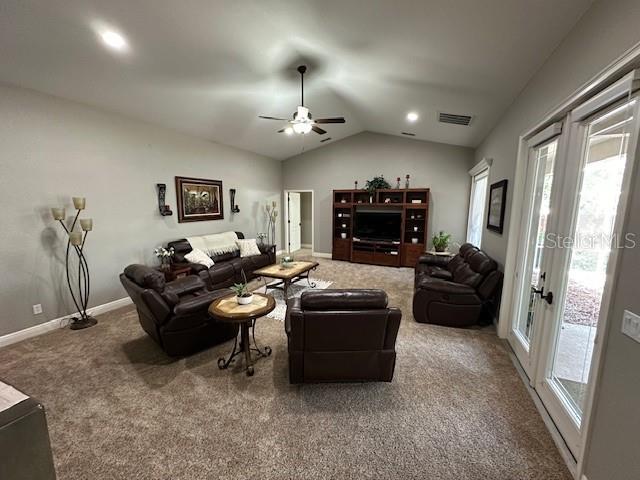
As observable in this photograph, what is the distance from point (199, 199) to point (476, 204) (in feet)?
19.5

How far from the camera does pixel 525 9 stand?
6.15 feet

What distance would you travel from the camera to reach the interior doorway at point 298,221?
8305 mm

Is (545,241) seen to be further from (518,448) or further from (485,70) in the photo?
(485,70)

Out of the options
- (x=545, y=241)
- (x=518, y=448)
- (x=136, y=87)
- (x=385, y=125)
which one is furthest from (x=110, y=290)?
(x=385, y=125)

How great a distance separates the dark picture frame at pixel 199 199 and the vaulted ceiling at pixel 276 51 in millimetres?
1190

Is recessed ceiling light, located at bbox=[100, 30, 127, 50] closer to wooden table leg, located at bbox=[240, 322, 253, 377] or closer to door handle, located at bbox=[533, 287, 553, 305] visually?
wooden table leg, located at bbox=[240, 322, 253, 377]

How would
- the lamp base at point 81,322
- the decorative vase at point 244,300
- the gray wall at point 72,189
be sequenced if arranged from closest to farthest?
the decorative vase at point 244,300, the gray wall at point 72,189, the lamp base at point 81,322

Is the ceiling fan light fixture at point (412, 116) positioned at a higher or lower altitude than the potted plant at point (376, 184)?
higher

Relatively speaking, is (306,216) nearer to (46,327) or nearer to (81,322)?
(81,322)

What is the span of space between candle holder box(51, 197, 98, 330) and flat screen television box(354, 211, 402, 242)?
5.56 metres

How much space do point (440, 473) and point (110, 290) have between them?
4.73 metres

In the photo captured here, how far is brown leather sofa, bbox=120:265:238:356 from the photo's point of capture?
8.59 feet

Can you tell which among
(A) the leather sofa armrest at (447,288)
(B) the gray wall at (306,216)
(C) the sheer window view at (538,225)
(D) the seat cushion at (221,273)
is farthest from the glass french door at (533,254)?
(B) the gray wall at (306,216)

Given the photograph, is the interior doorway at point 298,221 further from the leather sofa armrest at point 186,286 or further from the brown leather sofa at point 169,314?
A: the brown leather sofa at point 169,314
